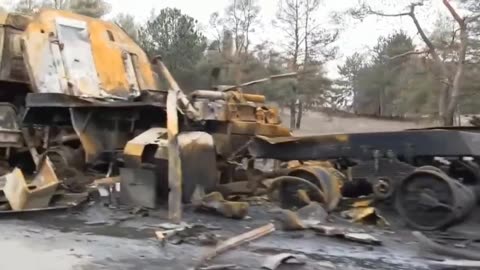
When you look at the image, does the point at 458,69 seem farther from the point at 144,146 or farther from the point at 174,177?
the point at 174,177

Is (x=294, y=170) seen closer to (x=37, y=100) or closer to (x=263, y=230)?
(x=263, y=230)

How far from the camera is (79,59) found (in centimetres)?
995

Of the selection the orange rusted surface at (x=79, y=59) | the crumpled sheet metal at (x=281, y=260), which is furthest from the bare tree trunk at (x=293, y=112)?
the crumpled sheet metal at (x=281, y=260)

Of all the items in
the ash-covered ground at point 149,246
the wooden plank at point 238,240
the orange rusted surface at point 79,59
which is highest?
the orange rusted surface at point 79,59

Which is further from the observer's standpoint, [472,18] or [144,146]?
[472,18]

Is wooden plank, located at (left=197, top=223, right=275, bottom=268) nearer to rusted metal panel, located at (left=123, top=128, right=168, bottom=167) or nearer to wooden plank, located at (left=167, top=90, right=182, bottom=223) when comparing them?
wooden plank, located at (left=167, top=90, right=182, bottom=223)

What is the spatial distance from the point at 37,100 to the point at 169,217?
322cm

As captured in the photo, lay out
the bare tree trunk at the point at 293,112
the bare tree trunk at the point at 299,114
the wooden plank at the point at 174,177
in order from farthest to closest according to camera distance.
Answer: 1. the bare tree trunk at the point at 299,114
2. the bare tree trunk at the point at 293,112
3. the wooden plank at the point at 174,177

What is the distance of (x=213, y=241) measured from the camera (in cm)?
578

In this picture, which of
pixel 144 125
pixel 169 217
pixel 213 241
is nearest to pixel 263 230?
pixel 213 241

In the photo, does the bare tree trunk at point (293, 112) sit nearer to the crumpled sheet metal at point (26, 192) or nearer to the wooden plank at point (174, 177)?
the crumpled sheet metal at point (26, 192)

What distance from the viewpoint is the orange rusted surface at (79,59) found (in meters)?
9.68

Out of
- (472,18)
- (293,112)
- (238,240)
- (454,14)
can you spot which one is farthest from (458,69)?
(238,240)

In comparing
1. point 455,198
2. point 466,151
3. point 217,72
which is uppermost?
point 217,72
